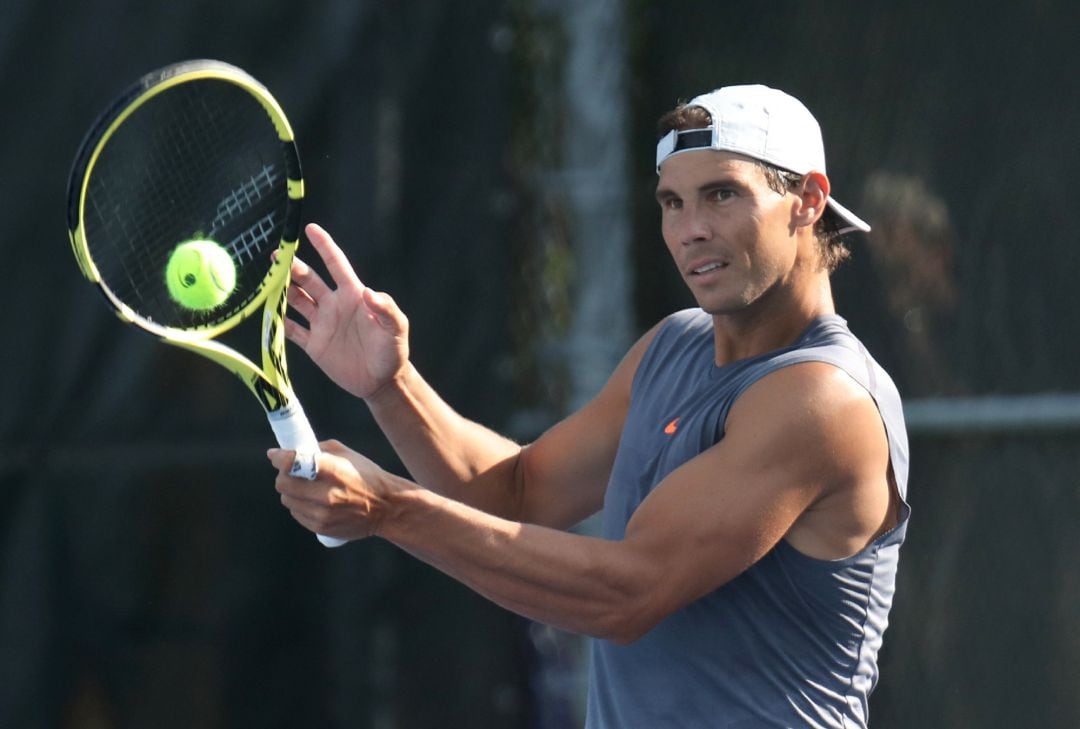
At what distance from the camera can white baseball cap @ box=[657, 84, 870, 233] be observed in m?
2.52

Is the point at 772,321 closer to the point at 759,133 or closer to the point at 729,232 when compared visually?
the point at 729,232

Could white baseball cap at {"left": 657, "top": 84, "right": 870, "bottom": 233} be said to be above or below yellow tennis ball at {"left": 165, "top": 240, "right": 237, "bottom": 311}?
above

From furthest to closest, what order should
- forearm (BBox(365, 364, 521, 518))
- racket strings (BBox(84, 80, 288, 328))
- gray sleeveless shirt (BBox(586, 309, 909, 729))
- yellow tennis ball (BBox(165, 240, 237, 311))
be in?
racket strings (BBox(84, 80, 288, 328))
forearm (BBox(365, 364, 521, 518))
yellow tennis ball (BBox(165, 240, 237, 311))
gray sleeveless shirt (BBox(586, 309, 909, 729))

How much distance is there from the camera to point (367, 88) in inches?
152

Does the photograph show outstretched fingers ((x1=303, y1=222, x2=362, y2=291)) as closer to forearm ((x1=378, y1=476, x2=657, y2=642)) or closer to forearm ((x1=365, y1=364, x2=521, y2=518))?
forearm ((x1=365, y1=364, x2=521, y2=518))

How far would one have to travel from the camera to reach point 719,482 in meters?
2.31

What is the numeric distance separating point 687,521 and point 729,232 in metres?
0.45

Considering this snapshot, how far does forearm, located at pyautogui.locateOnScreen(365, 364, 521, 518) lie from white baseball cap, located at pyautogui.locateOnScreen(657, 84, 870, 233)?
547 millimetres

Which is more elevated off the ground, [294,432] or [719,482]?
[294,432]

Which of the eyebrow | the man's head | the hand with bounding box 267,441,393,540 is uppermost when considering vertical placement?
the man's head

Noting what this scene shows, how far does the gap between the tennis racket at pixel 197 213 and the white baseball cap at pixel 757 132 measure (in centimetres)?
61

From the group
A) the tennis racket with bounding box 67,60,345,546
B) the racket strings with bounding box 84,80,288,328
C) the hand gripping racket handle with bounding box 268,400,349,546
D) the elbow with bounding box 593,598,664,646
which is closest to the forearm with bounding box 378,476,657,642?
the elbow with bounding box 593,598,664,646

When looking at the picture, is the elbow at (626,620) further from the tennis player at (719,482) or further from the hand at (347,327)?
the hand at (347,327)

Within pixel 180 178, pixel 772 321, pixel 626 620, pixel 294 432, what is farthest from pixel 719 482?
pixel 180 178
